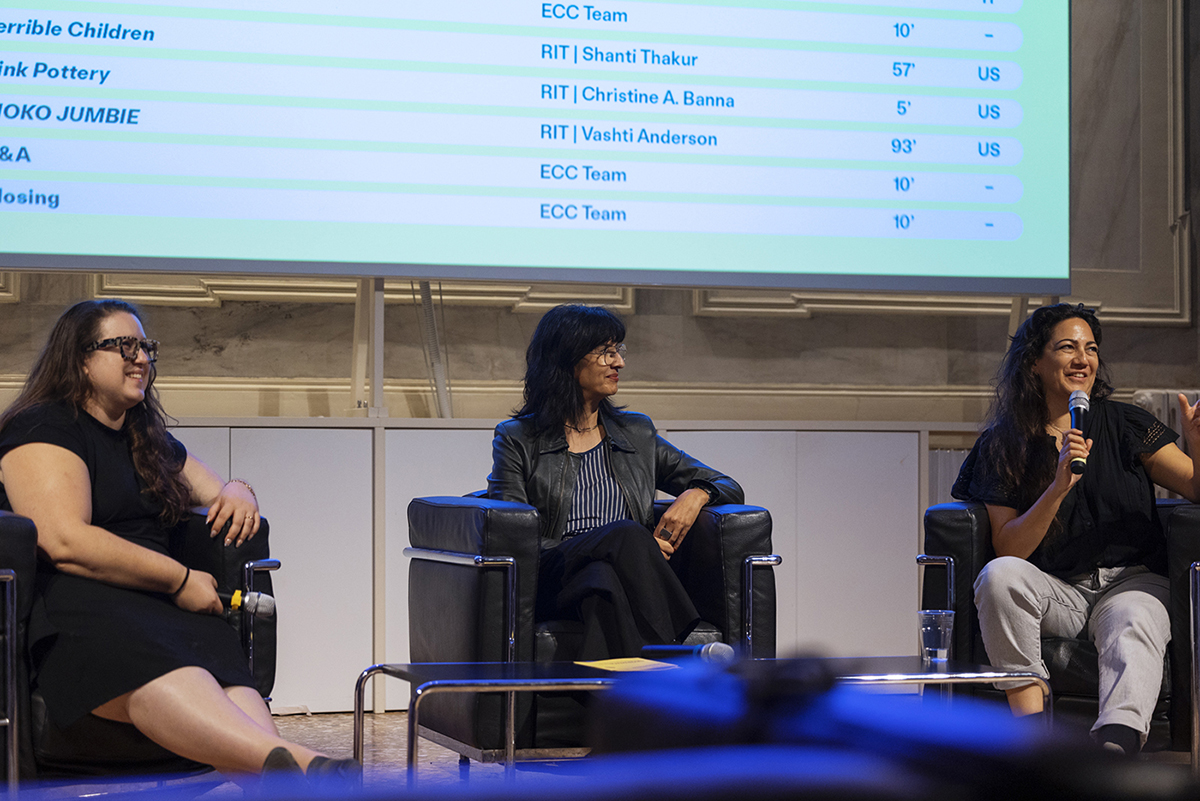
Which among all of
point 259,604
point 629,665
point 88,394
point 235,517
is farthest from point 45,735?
point 629,665

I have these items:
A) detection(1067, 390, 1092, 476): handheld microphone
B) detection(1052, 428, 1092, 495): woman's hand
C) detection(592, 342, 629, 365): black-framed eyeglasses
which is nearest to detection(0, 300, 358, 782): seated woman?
detection(592, 342, 629, 365): black-framed eyeglasses

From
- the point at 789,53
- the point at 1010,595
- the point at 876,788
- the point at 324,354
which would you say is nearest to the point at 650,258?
the point at 789,53

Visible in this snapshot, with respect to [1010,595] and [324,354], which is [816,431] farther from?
[324,354]

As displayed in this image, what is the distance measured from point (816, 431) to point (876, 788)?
339cm

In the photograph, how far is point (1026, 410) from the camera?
8.99ft

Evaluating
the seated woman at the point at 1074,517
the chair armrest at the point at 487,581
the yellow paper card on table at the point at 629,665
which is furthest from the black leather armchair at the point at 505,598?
the seated woman at the point at 1074,517

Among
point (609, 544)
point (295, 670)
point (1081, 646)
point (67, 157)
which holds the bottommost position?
point (295, 670)

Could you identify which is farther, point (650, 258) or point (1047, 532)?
point (650, 258)

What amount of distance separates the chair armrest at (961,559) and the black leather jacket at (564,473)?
1.45 ft

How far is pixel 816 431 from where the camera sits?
12.0ft

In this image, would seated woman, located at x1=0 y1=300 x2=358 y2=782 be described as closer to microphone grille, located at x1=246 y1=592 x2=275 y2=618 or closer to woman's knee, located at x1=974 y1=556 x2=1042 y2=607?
microphone grille, located at x1=246 y1=592 x2=275 y2=618

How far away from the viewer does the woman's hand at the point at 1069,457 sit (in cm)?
247

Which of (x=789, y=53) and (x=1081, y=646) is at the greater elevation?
(x=789, y=53)

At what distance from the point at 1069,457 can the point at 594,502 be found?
41.2 inches
